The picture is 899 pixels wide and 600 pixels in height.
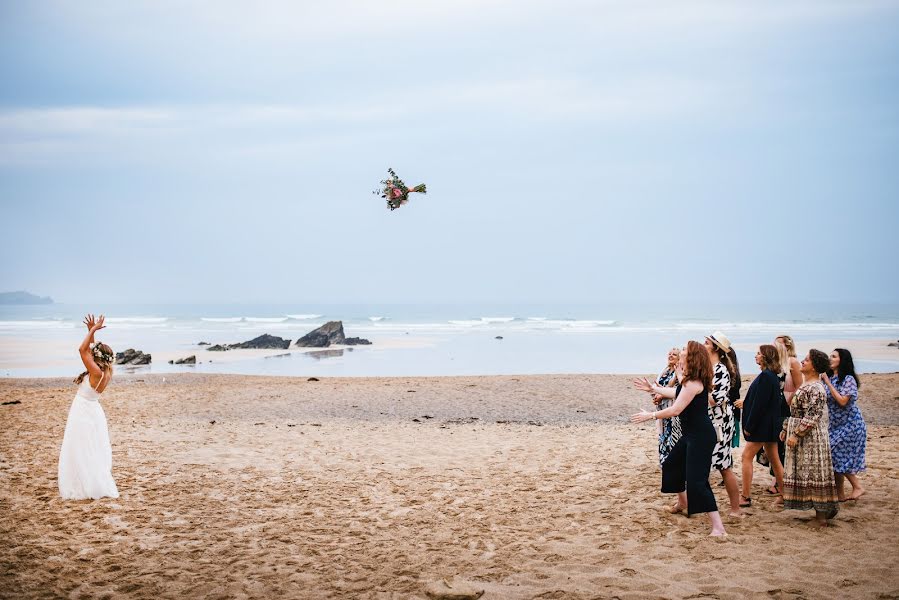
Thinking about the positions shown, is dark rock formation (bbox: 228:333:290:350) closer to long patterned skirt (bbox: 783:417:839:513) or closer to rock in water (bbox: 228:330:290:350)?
rock in water (bbox: 228:330:290:350)

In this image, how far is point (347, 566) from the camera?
18.0 ft

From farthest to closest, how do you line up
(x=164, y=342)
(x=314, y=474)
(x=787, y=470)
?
(x=164, y=342)
(x=314, y=474)
(x=787, y=470)

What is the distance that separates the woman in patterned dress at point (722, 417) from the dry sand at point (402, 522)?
325 mm

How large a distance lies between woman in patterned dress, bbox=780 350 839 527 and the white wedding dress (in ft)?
23.5

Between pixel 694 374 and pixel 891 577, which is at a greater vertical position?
pixel 694 374

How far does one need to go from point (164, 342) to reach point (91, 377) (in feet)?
111

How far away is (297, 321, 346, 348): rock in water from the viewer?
121 feet

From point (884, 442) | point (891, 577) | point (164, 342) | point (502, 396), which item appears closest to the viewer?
point (891, 577)

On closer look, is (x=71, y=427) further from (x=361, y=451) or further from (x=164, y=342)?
(x=164, y=342)

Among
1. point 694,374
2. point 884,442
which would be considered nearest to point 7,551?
point 694,374

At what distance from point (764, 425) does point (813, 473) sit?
2.36 feet

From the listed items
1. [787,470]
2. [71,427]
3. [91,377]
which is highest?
[91,377]

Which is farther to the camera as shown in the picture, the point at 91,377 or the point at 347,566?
the point at 91,377

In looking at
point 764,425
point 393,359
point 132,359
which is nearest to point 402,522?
point 764,425
